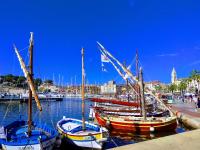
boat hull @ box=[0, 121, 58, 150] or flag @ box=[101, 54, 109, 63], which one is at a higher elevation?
flag @ box=[101, 54, 109, 63]

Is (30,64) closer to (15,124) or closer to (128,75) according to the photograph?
(15,124)

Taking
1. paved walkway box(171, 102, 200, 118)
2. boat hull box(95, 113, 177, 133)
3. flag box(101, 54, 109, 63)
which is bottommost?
boat hull box(95, 113, 177, 133)

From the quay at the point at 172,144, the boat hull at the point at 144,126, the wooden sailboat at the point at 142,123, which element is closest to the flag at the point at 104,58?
the wooden sailboat at the point at 142,123

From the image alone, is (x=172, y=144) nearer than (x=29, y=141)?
Yes

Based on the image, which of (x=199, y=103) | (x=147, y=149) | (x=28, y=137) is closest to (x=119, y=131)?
(x=28, y=137)

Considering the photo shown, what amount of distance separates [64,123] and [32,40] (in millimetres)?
9988

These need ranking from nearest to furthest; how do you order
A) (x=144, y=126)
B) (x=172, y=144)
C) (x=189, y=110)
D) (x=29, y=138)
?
1. (x=172, y=144)
2. (x=29, y=138)
3. (x=144, y=126)
4. (x=189, y=110)

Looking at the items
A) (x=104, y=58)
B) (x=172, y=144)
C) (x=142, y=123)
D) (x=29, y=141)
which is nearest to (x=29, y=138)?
(x=29, y=141)

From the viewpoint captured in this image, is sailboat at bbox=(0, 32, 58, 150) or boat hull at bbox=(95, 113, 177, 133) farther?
boat hull at bbox=(95, 113, 177, 133)

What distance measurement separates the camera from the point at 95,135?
806 inches

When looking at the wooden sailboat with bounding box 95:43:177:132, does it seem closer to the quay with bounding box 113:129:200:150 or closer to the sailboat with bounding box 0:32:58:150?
the sailboat with bounding box 0:32:58:150

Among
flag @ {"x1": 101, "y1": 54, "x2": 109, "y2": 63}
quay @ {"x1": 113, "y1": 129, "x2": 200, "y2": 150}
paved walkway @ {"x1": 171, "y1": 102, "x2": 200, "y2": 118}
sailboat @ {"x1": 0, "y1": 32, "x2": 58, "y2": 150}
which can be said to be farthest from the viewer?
paved walkway @ {"x1": 171, "y1": 102, "x2": 200, "y2": 118}

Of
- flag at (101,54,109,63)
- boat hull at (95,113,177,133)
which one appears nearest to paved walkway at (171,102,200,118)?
boat hull at (95,113,177,133)

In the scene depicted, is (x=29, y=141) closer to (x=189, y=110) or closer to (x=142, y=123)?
(x=142, y=123)
